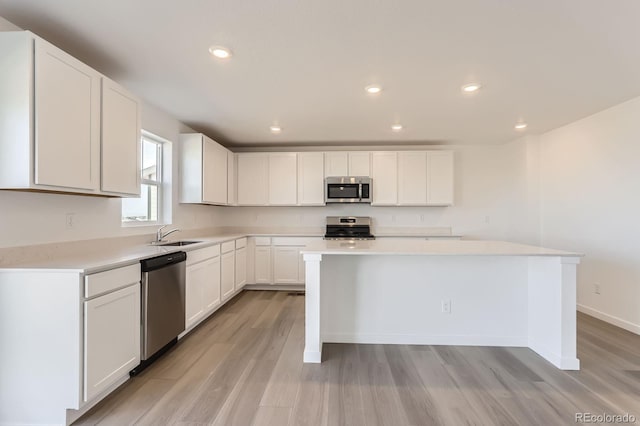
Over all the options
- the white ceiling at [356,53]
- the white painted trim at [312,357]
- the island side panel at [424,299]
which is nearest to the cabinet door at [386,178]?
the white ceiling at [356,53]

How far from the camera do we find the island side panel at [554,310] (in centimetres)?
224

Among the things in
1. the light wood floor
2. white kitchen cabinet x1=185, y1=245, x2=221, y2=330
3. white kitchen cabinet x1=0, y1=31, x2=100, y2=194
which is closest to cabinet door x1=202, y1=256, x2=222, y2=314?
white kitchen cabinet x1=185, y1=245, x2=221, y2=330

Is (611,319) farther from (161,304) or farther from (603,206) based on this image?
(161,304)

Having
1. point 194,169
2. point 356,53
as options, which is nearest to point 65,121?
point 194,169

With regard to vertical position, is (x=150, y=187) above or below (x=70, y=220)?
above

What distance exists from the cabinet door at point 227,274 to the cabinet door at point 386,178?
245 centimetres

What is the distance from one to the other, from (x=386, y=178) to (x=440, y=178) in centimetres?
87

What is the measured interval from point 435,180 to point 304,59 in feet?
10.6

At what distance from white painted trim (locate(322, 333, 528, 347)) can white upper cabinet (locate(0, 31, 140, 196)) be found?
93.9 inches

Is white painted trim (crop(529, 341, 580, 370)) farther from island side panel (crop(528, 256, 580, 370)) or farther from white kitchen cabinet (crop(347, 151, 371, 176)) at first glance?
white kitchen cabinet (crop(347, 151, 371, 176))

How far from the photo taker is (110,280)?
6.05 feet

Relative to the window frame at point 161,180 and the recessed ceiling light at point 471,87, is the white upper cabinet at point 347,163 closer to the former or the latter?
the recessed ceiling light at point 471,87

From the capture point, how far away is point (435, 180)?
15.1ft

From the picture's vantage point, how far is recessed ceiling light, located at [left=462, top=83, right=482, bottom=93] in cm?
260
